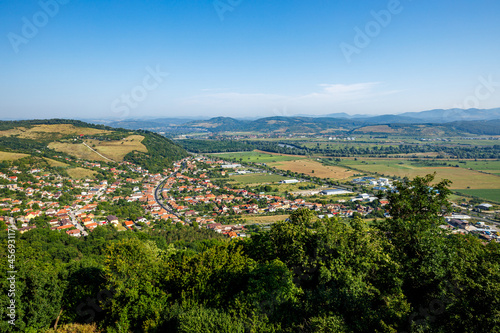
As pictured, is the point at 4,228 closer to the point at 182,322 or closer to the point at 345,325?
the point at 182,322

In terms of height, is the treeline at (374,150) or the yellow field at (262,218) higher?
the treeline at (374,150)

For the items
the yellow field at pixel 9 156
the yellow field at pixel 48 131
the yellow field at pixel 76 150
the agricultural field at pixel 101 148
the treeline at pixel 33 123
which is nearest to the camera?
the yellow field at pixel 9 156

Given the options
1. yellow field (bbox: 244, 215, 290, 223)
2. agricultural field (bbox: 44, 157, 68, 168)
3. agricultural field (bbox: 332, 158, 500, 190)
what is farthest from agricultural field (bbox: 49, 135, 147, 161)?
agricultural field (bbox: 332, 158, 500, 190)

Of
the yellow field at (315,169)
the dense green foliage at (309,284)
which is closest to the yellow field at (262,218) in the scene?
the dense green foliage at (309,284)

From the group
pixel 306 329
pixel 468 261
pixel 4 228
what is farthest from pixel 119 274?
pixel 4 228

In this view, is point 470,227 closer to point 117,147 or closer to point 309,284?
point 309,284

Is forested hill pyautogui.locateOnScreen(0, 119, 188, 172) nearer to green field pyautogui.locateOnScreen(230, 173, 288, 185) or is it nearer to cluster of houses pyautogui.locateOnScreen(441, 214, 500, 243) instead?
green field pyautogui.locateOnScreen(230, 173, 288, 185)

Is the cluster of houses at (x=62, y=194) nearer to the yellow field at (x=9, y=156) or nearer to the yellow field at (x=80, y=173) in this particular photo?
the yellow field at (x=80, y=173)
